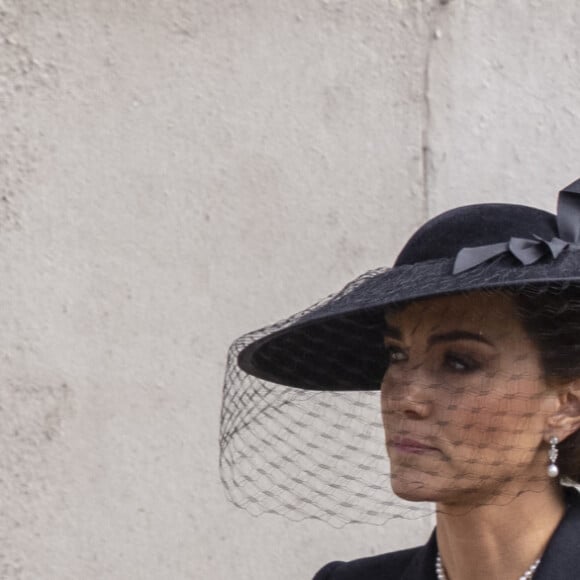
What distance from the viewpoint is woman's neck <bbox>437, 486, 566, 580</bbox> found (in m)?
1.81

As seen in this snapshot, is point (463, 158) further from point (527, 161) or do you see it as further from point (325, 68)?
Result: point (325, 68)

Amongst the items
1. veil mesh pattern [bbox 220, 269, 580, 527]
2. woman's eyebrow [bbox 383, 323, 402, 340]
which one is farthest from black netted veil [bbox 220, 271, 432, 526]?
woman's eyebrow [bbox 383, 323, 402, 340]

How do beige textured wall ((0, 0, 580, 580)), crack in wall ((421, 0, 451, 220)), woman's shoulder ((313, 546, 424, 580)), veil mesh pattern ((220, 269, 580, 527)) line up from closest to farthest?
veil mesh pattern ((220, 269, 580, 527)) < woman's shoulder ((313, 546, 424, 580)) < beige textured wall ((0, 0, 580, 580)) < crack in wall ((421, 0, 451, 220))

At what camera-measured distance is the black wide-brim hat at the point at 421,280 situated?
1632mm

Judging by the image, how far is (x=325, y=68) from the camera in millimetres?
2854

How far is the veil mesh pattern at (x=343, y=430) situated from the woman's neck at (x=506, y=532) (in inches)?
1.6

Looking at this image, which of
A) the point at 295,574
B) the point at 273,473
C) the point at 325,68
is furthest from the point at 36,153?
the point at 295,574

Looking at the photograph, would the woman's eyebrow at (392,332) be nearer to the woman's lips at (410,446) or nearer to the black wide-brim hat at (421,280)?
the black wide-brim hat at (421,280)

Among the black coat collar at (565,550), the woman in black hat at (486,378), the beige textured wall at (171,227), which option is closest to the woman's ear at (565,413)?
the woman in black hat at (486,378)

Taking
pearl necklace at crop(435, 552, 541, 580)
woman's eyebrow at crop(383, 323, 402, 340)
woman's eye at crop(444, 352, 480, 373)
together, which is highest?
woman's eyebrow at crop(383, 323, 402, 340)

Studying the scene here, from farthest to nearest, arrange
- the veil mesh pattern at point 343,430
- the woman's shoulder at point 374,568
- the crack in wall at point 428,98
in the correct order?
1. the crack in wall at point 428,98
2. the woman's shoulder at point 374,568
3. the veil mesh pattern at point 343,430

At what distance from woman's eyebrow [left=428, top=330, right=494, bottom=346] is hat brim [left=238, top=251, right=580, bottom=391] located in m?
0.08

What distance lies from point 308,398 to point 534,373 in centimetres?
49

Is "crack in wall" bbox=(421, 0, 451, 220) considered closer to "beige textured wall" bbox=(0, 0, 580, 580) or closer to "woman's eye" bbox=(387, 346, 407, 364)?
"beige textured wall" bbox=(0, 0, 580, 580)
